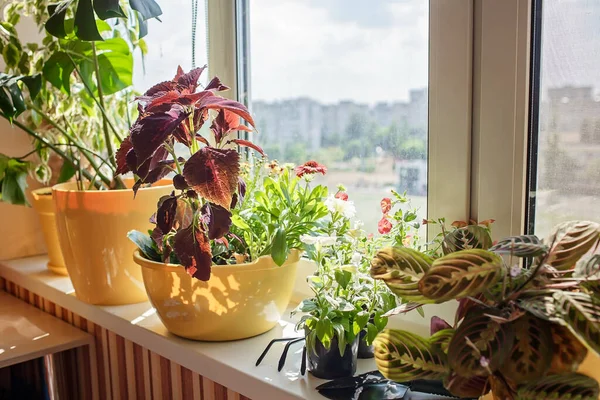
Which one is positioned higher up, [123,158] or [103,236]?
[123,158]

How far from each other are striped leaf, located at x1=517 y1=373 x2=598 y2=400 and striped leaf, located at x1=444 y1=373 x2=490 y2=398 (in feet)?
0.22

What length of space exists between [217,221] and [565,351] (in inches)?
21.7

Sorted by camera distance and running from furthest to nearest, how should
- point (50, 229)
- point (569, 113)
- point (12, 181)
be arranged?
1. point (50, 229)
2. point (12, 181)
3. point (569, 113)

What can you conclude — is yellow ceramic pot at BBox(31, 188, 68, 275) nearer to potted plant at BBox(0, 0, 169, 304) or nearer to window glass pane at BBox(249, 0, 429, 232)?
potted plant at BBox(0, 0, 169, 304)

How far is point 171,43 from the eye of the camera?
174cm

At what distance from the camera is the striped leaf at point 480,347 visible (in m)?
0.58

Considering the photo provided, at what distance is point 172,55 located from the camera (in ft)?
5.72

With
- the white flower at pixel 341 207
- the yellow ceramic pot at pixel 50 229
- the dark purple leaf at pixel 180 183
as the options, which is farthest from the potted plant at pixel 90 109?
the white flower at pixel 341 207

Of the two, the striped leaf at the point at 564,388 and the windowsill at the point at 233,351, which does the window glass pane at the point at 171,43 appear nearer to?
the windowsill at the point at 233,351

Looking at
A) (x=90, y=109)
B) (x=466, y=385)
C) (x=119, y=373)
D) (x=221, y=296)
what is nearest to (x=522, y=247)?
(x=466, y=385)

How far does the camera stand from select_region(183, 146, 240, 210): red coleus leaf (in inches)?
35.2

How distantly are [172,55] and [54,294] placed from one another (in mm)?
740

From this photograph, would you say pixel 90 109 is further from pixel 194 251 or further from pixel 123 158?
pixel 194 251

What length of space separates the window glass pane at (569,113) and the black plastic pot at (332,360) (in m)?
0.38
